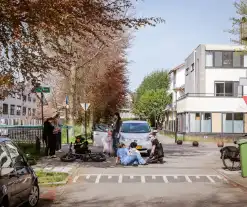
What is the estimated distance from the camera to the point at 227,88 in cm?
5059

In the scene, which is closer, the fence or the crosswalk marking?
the crosswalk marking

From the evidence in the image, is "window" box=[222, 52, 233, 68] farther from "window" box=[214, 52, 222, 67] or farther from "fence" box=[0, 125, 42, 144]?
"fence" box=[0, 125, 42, 144]

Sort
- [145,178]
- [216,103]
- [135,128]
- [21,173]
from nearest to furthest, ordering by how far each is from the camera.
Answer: [21,173] → [145,178] → [135,128] → [216,103]

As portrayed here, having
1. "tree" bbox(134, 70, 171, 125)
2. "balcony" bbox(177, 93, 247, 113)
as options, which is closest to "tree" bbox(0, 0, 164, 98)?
"balcony" bbox(177, 93, 247, 113)

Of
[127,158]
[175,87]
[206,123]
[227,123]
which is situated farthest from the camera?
[175,87]

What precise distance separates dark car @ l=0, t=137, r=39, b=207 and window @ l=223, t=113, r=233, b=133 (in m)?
40.4

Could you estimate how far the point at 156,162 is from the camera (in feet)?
66.3

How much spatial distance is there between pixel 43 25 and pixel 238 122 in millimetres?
37917

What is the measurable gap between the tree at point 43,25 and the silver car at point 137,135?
6324 millimetres

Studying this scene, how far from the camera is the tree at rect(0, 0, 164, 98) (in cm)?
1298

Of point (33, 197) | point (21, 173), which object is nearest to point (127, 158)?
point (33, 197)

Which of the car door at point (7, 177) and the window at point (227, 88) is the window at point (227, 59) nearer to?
the window at point (227, 88)

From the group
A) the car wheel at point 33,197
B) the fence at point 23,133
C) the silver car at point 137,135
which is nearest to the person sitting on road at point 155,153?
the silver car at point 137,135

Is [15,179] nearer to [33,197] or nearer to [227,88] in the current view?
[33,197]
